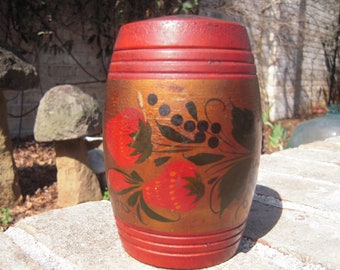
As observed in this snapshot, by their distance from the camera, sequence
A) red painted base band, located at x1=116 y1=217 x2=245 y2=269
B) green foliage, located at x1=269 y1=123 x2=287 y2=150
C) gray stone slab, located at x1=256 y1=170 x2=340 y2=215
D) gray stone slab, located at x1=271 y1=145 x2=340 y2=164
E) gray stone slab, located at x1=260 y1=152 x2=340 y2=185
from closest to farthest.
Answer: red painted base band, located at x1=116 y1=217 x2=245 y2=269
gray stone slab, located at x1=256 y1=170 x2=340 y2=215
gray stone slab, located at x1=260 y1=152 x2=340 y2=185
gray stone slab, located at x1=271 y1=145 x2=340 y2=164
green foliage, located at x1=269 y1=123 x2=287 y2=150

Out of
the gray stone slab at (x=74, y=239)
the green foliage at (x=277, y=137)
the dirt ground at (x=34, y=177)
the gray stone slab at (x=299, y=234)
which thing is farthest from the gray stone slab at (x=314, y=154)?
the green foliage at (x=277, y=137)

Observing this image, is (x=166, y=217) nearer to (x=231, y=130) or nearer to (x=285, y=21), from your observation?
(x=231, y=130)

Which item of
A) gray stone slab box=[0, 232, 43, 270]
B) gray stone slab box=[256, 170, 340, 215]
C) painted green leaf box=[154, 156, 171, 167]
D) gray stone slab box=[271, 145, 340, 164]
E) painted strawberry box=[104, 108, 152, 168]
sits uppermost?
painted strawberry box=[104, 108, 152, 168]

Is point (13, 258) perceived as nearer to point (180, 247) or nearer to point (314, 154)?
point (180, 247)

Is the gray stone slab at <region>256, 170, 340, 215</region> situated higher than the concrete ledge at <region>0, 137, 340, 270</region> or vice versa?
the concrete ledge at <region>0, 137, 340, 270</region>

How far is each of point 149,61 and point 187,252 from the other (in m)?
0.63

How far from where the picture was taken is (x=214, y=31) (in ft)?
3.73

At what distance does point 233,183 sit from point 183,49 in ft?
1.48

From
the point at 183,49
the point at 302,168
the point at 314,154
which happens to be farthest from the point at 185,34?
the point at 314,154

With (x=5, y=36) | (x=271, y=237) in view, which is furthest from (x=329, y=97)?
(x=271, y=237)

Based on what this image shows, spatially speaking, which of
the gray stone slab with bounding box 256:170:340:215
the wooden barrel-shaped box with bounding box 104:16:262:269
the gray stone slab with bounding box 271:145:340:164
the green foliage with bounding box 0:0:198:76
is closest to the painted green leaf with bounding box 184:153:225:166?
the wooden barrel-shaped box with bounding box 104:16:262:269

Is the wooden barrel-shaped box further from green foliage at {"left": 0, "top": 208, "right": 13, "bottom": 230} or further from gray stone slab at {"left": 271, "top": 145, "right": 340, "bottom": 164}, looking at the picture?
green foliage at {"left": 0, "top": 208, "right": 13, "bottom": 230}

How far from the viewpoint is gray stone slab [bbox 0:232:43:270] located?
1.32m

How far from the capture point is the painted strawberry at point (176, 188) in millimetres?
1142
